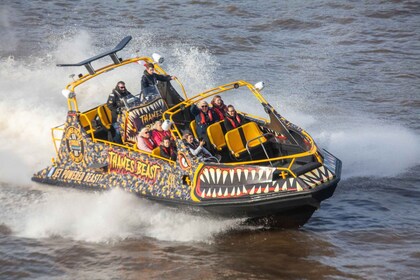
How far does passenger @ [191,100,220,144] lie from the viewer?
14.0 meters

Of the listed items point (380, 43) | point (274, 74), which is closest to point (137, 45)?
point (274, 74)

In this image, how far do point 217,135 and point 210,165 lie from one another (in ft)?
5.07

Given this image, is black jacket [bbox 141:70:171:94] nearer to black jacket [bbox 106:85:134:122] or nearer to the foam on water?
black jacket [bbox 106:85:134:122]

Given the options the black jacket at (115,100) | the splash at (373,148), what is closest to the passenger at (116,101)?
the black jacket at (115,100)

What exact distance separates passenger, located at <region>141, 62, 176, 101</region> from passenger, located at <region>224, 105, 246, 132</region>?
1961 mm

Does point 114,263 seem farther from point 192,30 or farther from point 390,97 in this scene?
point 192,30

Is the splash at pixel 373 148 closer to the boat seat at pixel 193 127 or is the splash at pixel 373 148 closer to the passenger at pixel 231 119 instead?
the passenger at pixel 231 119

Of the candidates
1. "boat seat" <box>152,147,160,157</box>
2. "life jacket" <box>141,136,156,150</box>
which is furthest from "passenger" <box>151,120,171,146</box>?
"boat seat" <box>152,147,160,157</box>

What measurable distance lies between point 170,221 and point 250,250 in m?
1.69

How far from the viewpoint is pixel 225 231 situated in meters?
13.2

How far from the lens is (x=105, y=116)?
52.1 ft

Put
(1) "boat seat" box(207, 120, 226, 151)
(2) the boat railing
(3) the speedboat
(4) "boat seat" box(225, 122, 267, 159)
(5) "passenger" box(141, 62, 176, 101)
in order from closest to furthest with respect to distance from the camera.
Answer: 1. (3) the speedboat
2. (4) "boat seat" box(225, 122, 267, 159)
3. (1) "boat seat" box(207, 120, 226, 151)
4. (2) the boat railing
5. (5) "passenger" box(141, 62, 176, 101)

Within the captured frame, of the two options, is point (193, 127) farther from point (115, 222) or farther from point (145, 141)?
point (115, 222)

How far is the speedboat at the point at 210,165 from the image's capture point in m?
12.1
